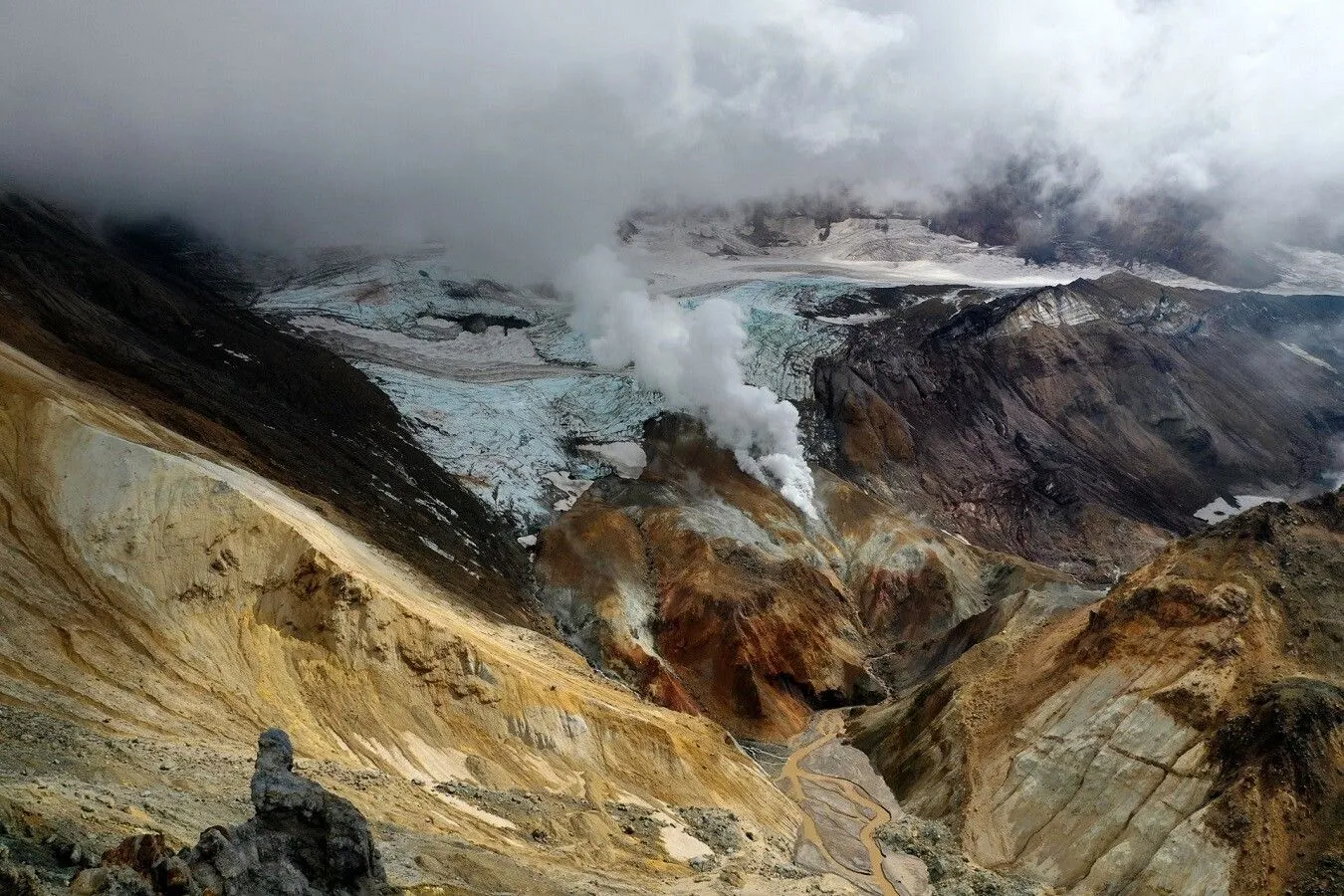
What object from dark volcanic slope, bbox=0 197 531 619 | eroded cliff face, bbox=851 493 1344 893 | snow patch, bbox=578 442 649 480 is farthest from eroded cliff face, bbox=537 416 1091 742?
Answer: eroded cliff face, bbox=851 493 1344 893

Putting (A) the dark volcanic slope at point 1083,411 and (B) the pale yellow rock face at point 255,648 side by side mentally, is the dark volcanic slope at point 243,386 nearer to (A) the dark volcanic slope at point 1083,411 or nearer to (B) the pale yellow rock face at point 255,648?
(B) the pale yellow rock face at point 255,648

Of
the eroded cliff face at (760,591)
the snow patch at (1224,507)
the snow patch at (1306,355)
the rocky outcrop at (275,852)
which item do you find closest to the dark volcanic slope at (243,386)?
the eroded cliff face at (760,591)

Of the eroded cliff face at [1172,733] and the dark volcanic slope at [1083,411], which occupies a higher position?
the dark volcanic slope at [1083,411]

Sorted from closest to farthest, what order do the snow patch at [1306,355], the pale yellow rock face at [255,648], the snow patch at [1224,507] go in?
the pale yellow rock face at [255,648]
the snow patch at [1224,507]
the snow patch at [1306,355]

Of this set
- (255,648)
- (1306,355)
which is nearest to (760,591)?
(255,648)

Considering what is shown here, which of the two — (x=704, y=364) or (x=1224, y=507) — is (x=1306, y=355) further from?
(x=704, y=364)

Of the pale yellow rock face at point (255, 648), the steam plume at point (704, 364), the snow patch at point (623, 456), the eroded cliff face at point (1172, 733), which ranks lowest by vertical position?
the pale yellow rock face at point (255, 648)
